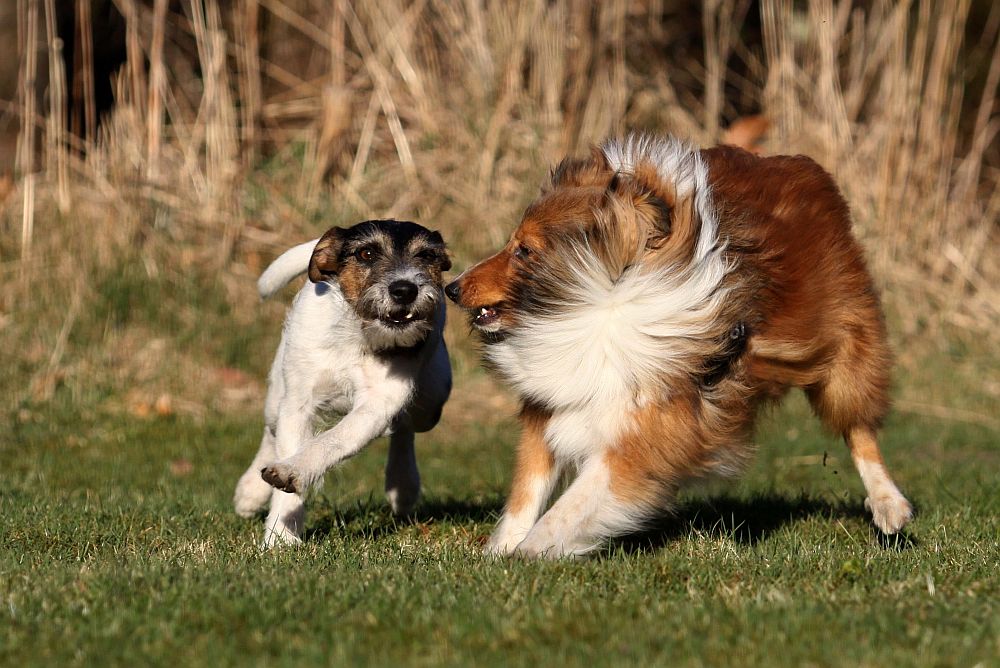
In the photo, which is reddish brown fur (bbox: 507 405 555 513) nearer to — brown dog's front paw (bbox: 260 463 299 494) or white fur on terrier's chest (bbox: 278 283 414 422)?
white fur on terrier's chest (bbox: 278 283 414 422)

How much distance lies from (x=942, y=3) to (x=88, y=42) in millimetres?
7575

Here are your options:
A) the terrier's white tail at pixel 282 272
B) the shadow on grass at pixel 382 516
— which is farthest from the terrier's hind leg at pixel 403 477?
the terrier's white tail at pixel 282 272

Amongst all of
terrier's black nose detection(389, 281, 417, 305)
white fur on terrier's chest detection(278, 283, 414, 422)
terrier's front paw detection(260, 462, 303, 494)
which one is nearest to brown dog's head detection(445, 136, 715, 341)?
terrier's black nose detection(389, 281, 417, 305)

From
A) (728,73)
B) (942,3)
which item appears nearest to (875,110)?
(942,3)

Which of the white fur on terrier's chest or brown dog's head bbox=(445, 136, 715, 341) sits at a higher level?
brown dog's head bbox=(445, 136, 715, 341)

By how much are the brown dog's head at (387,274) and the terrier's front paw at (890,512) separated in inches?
84.4

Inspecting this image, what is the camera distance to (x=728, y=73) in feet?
45.3

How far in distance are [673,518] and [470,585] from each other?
7.16ft

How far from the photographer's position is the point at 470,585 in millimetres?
4363

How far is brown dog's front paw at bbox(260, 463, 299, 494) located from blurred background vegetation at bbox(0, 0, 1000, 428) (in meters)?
5.04

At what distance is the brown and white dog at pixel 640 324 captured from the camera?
4.79 m

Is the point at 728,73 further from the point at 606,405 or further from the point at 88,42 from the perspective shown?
the point at 606,405

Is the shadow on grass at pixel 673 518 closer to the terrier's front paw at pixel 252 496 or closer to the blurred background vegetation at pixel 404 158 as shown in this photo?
the terrier's front paw at pixel 252 496

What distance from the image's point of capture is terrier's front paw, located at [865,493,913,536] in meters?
5.58
